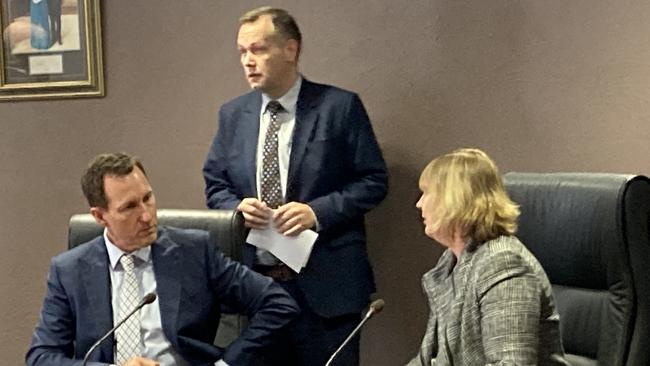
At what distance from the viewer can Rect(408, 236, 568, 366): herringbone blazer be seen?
5.94 ft

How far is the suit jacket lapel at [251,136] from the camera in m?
2.80

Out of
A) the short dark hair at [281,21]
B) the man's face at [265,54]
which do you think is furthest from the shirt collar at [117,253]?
the short dark hair at [281,21]

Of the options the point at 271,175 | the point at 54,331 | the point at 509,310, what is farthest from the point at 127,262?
the point at 509,310

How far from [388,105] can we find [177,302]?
3.68 feet

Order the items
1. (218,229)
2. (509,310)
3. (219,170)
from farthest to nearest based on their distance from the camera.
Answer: (219,170)
(218,229)
(509,310)

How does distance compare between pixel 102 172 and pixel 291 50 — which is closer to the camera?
pixel 102 172

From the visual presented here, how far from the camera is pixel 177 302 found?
225cm

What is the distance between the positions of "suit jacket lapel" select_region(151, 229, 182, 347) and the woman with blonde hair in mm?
617

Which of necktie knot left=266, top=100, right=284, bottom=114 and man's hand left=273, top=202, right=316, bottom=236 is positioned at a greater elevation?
necktie knot left=266, top=100, right=284, bottom=114

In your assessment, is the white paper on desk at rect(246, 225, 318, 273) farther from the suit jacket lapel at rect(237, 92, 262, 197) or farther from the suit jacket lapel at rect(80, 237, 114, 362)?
the suit jacket lapel at rect(80, 237, 114, 362)

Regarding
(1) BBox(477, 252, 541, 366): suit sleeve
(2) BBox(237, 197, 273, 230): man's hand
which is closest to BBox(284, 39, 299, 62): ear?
(2) BBox(237, 197, 273, 230): man's hand

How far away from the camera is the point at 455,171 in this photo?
1.96m

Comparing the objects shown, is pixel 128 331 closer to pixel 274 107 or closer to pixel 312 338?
pixel 312 338

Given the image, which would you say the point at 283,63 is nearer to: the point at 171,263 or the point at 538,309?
the point at 171,263
